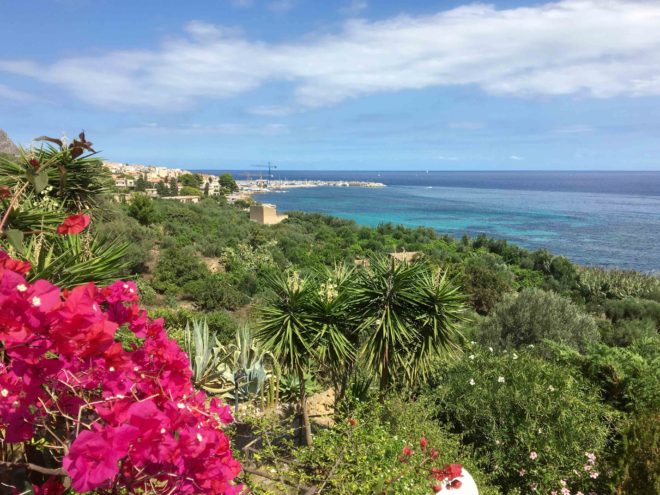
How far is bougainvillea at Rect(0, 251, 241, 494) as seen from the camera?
992mm

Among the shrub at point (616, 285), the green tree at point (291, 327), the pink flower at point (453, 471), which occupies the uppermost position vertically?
the green tree at point (291, 327)

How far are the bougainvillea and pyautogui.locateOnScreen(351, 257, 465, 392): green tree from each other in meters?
4.48

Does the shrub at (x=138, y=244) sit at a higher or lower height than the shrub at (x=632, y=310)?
higher

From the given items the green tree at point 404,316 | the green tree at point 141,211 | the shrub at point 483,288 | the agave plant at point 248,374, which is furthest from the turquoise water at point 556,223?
the agave plant at point 248,374

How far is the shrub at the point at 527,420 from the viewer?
15.6 ft

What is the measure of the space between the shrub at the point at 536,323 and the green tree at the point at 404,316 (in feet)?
14.8

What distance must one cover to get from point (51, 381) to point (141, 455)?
38cm

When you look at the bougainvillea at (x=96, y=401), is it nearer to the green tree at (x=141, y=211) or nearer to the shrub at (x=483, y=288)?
the shrub at (x=483, y=288)

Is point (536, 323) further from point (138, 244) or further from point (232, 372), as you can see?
point (138, 244)

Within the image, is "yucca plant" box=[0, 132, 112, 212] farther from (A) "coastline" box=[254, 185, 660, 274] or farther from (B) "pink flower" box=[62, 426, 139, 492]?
(A) "coastline" box=[254, 185, 660, 274]

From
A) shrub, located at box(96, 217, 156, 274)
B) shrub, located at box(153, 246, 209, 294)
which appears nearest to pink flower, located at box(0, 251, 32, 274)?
shrub, located at box(153, 246, 209, 294)

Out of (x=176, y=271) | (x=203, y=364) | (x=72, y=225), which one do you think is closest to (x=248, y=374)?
(x=203, y=364)

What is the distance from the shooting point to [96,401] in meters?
1.20

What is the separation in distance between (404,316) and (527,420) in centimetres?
187
